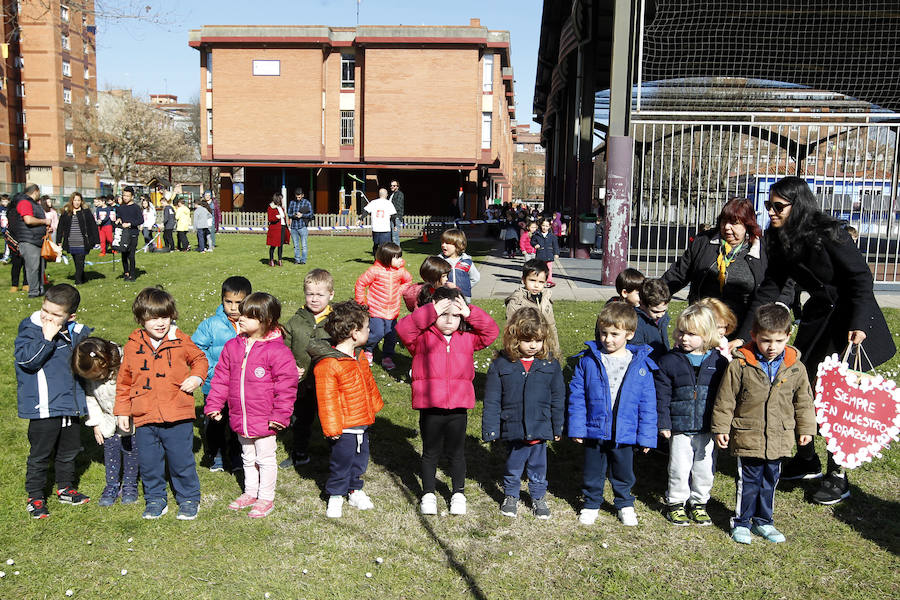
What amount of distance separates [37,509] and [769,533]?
452cm

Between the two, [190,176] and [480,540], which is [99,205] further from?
[190,176]

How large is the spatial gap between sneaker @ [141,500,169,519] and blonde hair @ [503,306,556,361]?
2.38 m

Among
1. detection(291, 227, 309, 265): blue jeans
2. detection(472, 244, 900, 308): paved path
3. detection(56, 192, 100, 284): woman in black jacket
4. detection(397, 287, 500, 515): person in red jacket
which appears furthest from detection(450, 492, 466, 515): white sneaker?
detection(291, 227, 309, 265): blue jeans

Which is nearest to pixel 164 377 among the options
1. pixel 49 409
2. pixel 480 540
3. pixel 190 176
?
pixel 49 409

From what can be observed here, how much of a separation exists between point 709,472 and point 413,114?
122 feet

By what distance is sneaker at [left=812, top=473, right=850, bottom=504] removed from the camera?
4.94 metres

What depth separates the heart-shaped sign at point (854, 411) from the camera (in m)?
4.46

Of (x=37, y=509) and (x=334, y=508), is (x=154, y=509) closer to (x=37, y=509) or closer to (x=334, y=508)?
(x=37, y=509)

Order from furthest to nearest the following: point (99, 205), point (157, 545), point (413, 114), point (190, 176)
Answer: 1. point (190, 176)
2. point (413, 114)
3. point (99, 205)
4. point (157, 545)

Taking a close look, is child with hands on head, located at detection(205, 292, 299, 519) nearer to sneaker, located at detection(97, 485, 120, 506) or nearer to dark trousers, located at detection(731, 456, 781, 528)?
sneaker, located at detection(97, 485, 120, 506)

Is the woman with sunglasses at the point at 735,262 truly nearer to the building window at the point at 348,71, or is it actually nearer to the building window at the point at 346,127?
the building window at the point at 346,127

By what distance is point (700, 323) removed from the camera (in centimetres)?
455

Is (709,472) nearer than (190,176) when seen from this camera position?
Yes

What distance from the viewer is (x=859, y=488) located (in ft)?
17.2
